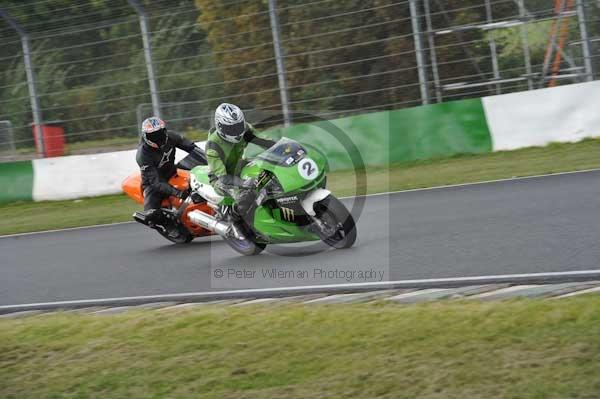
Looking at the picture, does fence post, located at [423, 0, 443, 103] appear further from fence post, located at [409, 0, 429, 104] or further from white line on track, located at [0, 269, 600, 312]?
white line on track, located at [0, 269, 600, 312]

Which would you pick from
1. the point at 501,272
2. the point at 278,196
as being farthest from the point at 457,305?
the point at 278,196

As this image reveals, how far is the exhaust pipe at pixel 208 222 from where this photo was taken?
29.4ft

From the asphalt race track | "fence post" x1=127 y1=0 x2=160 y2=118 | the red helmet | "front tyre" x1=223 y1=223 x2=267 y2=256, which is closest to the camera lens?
the asphalt race track

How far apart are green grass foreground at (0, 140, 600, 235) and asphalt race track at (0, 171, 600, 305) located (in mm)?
921

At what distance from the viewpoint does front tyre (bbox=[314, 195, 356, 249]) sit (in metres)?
7.89

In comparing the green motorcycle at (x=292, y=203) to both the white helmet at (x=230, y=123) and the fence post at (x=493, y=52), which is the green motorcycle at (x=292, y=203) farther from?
the fence post at (x=493, y=52)

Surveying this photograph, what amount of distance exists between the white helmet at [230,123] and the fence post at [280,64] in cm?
638

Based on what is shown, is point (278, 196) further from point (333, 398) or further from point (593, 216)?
point (333, 398)

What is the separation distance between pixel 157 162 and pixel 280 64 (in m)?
5.36

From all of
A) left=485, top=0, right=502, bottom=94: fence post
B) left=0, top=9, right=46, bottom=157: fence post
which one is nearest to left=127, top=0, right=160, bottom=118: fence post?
left=0, top=9, right=46, bottom=157: fence post

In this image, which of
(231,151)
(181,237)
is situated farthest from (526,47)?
(231,151)

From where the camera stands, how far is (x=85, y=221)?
13.4m

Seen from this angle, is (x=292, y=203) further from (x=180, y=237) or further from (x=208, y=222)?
(x=180, y=237)

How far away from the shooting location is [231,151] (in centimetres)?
871
